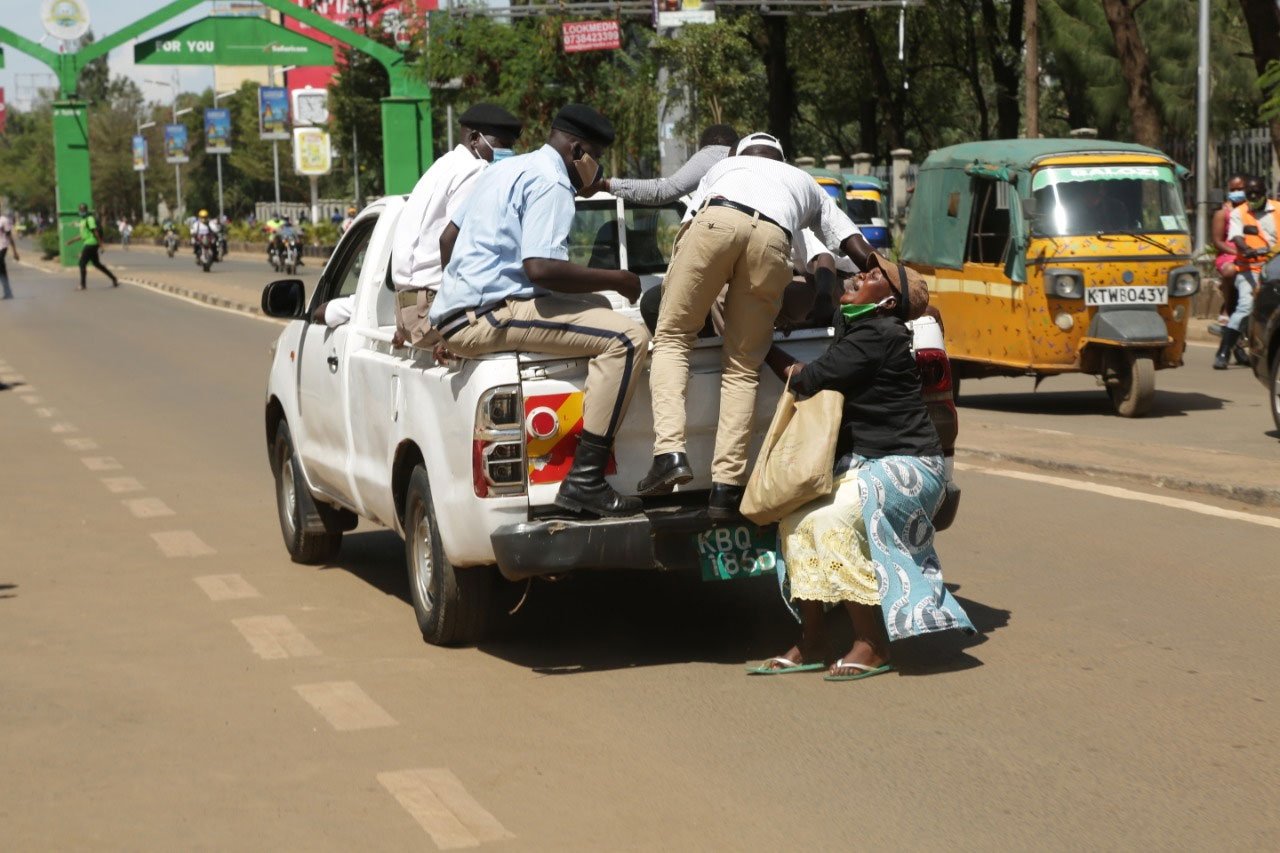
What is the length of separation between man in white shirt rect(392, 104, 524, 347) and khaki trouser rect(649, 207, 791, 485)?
3.98 feet

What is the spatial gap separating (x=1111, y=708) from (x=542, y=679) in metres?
1.93

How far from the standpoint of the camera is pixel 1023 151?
15.7 meters

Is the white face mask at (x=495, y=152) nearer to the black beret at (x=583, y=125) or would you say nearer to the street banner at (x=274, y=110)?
the black beret at (x=583, y=125)

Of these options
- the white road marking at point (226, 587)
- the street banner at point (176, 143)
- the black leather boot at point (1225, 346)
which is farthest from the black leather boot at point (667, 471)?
the street banner at point (176, 143)

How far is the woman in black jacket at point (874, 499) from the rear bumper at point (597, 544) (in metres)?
0.36

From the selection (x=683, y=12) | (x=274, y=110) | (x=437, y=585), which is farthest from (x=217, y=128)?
(x=437, y=585)

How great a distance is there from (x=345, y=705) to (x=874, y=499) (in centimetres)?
189

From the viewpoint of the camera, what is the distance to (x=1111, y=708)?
19.9 ft

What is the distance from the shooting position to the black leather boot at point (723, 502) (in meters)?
6.62

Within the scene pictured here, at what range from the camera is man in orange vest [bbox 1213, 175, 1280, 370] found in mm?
18750

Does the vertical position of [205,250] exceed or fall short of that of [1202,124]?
it falls short

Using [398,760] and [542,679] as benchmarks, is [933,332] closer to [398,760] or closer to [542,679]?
[542,679]

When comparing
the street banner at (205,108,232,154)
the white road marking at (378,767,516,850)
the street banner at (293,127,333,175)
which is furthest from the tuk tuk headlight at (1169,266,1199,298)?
the street banner at (205,108,232,154)

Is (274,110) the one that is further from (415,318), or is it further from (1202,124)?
(415,318)
